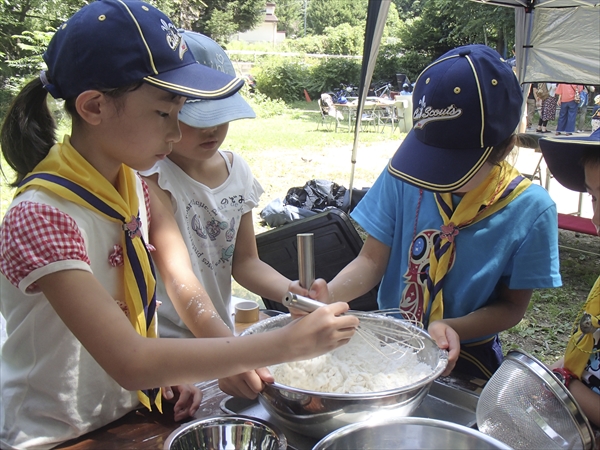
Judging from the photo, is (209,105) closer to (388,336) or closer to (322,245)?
(388,336)

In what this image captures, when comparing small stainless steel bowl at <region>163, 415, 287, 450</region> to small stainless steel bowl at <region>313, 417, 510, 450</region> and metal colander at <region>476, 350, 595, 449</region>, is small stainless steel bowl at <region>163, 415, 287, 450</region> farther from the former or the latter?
metal colander at <region>476, 350, 595, 449</region>

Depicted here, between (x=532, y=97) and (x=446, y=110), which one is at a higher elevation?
(x=446, y=110)

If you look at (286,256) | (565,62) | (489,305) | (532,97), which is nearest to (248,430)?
(489,305)

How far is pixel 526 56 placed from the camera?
6.37 meters

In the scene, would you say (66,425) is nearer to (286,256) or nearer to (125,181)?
(125,181)

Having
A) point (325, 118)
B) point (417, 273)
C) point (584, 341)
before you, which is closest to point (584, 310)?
point (584, 341)

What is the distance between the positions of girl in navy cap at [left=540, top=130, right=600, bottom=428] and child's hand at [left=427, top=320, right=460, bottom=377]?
0.86 feet

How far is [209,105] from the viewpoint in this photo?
162 cm

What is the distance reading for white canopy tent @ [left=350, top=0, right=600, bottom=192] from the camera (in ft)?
18.8

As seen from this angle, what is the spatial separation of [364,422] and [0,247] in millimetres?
789

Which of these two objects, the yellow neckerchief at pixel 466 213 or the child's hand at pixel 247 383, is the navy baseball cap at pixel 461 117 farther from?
the child's hand at pixel 247 383

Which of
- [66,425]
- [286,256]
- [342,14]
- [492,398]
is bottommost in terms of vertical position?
[286,256]

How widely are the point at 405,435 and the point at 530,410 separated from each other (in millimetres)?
261

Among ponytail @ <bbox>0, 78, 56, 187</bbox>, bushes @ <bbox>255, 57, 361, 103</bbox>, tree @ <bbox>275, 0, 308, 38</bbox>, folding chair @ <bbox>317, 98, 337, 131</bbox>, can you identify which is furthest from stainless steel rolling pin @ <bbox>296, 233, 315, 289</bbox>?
tree @ <bbox>275, 0, 308, 38</bbox>
